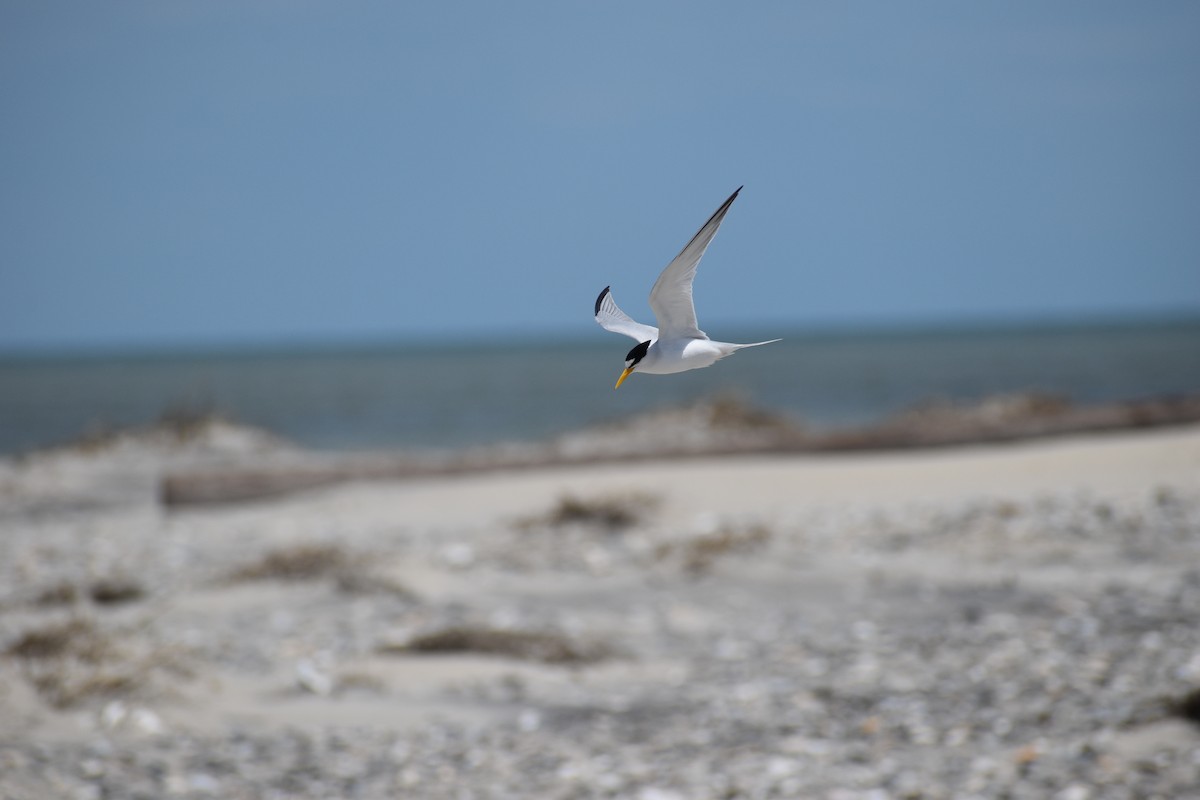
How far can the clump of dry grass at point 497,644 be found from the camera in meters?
7.98

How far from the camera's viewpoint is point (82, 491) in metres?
16.6

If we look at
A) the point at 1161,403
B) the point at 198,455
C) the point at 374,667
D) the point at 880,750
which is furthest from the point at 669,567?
the point at 198,455

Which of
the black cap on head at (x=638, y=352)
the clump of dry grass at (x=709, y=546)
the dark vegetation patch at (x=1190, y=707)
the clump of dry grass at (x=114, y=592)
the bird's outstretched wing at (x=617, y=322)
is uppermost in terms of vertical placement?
the bird's outstretched wing at (x=617, y=322)

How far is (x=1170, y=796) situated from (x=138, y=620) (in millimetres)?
6854

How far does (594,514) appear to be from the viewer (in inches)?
445

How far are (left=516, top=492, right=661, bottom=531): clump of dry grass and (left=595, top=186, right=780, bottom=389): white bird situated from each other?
31.1 ft

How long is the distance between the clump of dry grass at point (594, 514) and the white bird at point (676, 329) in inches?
374

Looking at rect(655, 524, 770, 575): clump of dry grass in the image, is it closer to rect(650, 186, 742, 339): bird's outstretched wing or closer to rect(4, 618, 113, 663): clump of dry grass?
rect(4, 618, 113, 663): clump of dry grass

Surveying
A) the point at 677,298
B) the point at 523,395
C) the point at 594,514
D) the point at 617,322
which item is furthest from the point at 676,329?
the point at 523,395

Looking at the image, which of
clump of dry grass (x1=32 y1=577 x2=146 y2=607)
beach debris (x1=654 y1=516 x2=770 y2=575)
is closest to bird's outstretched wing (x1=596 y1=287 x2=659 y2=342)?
beach debris (x1=654 y1=516 x2=770 y2=575)

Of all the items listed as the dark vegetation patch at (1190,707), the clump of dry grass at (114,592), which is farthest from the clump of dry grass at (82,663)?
the dark vegetation patch at (1190,707)

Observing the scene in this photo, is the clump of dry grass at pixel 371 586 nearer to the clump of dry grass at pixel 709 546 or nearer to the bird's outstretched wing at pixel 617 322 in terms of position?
the clump of dry grass at pixel 709 546

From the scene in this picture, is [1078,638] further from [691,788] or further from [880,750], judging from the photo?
[691,788]

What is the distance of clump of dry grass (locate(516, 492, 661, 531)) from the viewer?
11.2 meters
